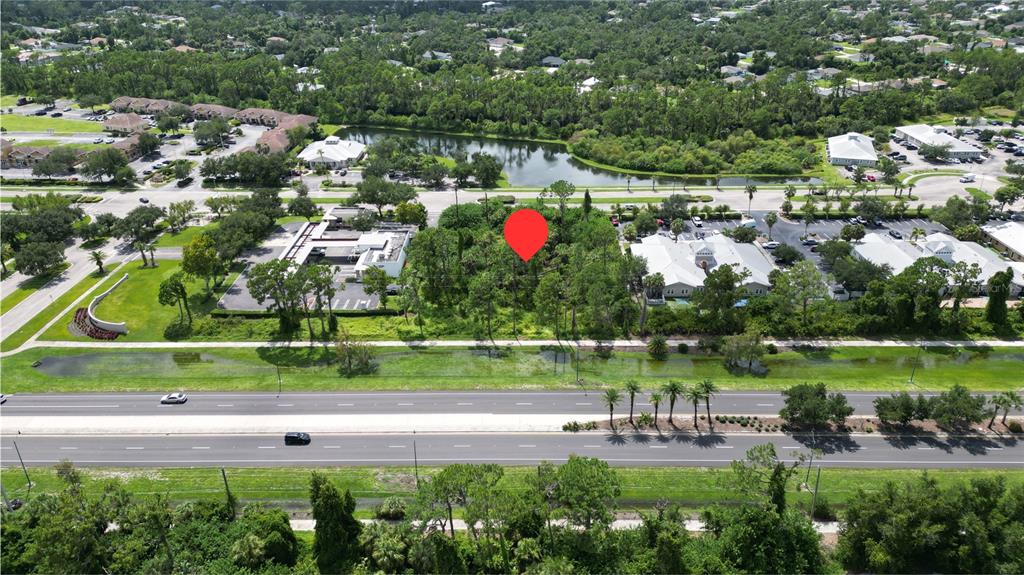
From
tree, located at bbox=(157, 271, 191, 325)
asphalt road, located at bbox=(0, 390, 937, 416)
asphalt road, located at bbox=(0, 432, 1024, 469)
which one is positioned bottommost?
asphalt road, located at bbox=(0, 432, 1024, 469)

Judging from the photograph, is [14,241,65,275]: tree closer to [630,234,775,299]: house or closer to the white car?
the white car

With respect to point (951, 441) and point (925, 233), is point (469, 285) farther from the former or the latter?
point (925, 233)

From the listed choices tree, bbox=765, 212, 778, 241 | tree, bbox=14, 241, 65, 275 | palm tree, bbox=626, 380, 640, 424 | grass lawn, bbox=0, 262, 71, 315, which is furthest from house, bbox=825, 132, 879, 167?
grass lawn, bbox=0, 262, 71, 315

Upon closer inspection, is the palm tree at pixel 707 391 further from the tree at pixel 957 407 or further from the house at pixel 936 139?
the house at pixel 936 139

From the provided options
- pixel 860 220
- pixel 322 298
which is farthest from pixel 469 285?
pixel 860 220

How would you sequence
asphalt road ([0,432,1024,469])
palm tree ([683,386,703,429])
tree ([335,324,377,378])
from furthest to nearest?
tree ([335,324,377,378]) → palm tree ([683,386,703,429]) → asphalt road ([0,432,1024,469])

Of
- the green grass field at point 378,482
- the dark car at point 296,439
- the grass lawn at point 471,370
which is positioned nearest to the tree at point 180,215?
the grass lawn at point 471,370
